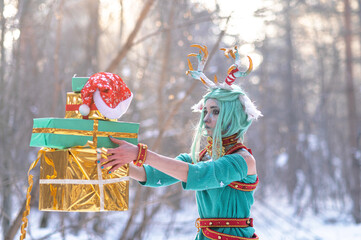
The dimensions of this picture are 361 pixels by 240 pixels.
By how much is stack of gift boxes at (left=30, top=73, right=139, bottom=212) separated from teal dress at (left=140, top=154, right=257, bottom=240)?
1.20ft

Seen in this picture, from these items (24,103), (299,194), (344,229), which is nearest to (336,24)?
(299,194)

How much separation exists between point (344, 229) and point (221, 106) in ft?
28.4

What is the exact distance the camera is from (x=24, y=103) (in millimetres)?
5891

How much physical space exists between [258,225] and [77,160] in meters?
6.57

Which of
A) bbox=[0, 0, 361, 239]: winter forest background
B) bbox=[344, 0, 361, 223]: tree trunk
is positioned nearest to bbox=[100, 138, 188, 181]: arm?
bbox=[0, 0, 361, 239]: winter forest background

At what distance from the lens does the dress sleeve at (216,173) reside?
2018 millimetres

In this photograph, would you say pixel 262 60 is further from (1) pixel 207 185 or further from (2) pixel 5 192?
(1) pixel 207 185

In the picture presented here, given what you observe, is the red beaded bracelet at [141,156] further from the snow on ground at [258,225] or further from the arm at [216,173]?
the snow on ground at [258,225]

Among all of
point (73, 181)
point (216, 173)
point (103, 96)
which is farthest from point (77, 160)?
point (216, 173)

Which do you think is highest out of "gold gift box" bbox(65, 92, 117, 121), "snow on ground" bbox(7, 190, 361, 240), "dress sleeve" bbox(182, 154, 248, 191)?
"gold gift box" bbox(65, 92, 117, 121)

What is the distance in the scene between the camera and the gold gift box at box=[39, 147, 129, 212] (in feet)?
6.26

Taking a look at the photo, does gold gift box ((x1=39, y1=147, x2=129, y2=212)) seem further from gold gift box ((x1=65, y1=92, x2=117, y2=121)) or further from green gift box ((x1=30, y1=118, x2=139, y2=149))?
gold gift box ((x1=65, y1=92, x2=117, y2=121))

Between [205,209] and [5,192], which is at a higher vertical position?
[205,209]

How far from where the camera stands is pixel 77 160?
1.92m
